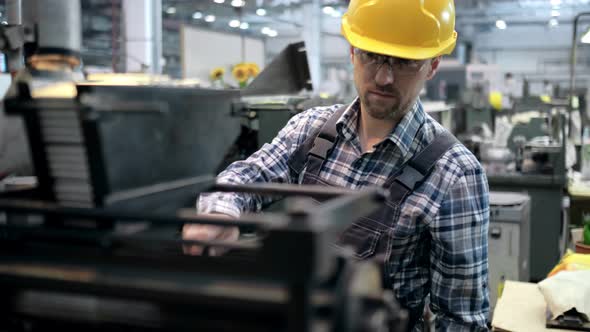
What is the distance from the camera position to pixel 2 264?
1.62ft

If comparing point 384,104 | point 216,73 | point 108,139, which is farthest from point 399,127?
point 216,73

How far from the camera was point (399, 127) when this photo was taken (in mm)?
1223

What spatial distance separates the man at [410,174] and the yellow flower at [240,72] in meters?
2.42

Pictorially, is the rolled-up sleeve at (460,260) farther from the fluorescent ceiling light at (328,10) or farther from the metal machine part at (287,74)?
the fluorescent ceiling light at (328,10)

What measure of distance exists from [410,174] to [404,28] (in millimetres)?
291

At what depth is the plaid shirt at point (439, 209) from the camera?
3.83 ft

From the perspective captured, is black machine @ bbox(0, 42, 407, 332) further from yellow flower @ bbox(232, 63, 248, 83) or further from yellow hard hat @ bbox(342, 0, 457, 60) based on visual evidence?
yellow flower @ bbox(232, 63, 248, 83)

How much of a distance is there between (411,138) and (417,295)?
1.04ft

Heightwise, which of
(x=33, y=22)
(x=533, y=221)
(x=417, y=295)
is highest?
(x=33, y=22)

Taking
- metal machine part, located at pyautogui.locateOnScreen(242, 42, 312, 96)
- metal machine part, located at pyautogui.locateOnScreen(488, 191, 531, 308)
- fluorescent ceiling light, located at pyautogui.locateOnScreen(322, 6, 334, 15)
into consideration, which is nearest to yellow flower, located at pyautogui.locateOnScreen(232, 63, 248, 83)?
metal machine part, located at pyautogui.locateOnScreen(242, 42, 312, 96)

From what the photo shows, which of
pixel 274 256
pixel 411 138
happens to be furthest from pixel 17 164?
pixel 411 138

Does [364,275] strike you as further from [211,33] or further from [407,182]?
[211,33]

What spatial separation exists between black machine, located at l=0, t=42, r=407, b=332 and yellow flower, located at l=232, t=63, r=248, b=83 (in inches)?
121

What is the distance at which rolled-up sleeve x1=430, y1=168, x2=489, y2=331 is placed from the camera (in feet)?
3.84
